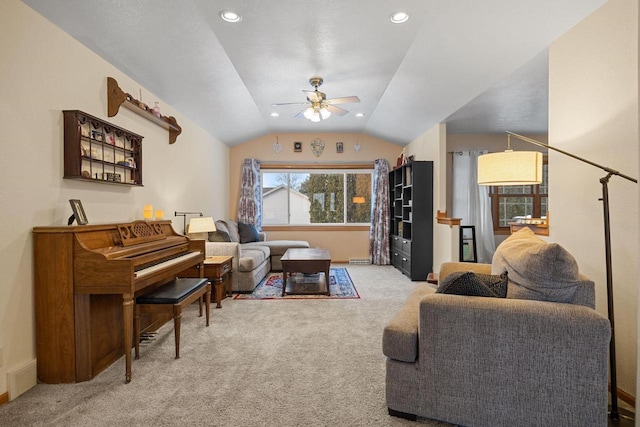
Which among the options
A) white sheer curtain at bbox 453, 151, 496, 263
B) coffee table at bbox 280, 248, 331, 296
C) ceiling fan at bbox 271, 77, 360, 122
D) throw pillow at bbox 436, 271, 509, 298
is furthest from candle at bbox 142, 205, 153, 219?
white sheer curtain at bbox 453, 151, 496, 263

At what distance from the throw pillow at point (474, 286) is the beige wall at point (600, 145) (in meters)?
0.86

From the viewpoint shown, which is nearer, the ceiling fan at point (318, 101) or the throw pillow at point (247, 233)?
the ceiling fan at point (318, 101)

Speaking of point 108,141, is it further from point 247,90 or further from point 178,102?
point 247,90

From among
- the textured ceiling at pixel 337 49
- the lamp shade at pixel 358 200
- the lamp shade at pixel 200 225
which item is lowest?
the lamp shade at pixel 200 225

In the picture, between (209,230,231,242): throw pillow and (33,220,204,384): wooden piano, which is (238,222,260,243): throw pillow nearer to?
(209,230,231,242): throw pillow

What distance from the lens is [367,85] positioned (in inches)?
168

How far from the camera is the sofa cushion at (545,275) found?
1.63 metres

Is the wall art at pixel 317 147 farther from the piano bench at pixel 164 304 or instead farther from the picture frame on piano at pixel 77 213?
the picture frame on piano at pixel 77 213

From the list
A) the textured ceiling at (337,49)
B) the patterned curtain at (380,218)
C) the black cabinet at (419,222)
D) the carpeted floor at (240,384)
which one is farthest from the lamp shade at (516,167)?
the patterned curtain at (380,218)

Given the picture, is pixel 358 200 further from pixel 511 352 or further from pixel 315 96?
pixel 511 352

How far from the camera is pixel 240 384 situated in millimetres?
→ 2146

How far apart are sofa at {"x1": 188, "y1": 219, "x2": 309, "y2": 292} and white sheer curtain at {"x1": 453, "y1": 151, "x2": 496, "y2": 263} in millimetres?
2864

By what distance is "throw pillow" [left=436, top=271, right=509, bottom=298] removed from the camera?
1.76m

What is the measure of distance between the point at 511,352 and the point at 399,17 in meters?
2.51
